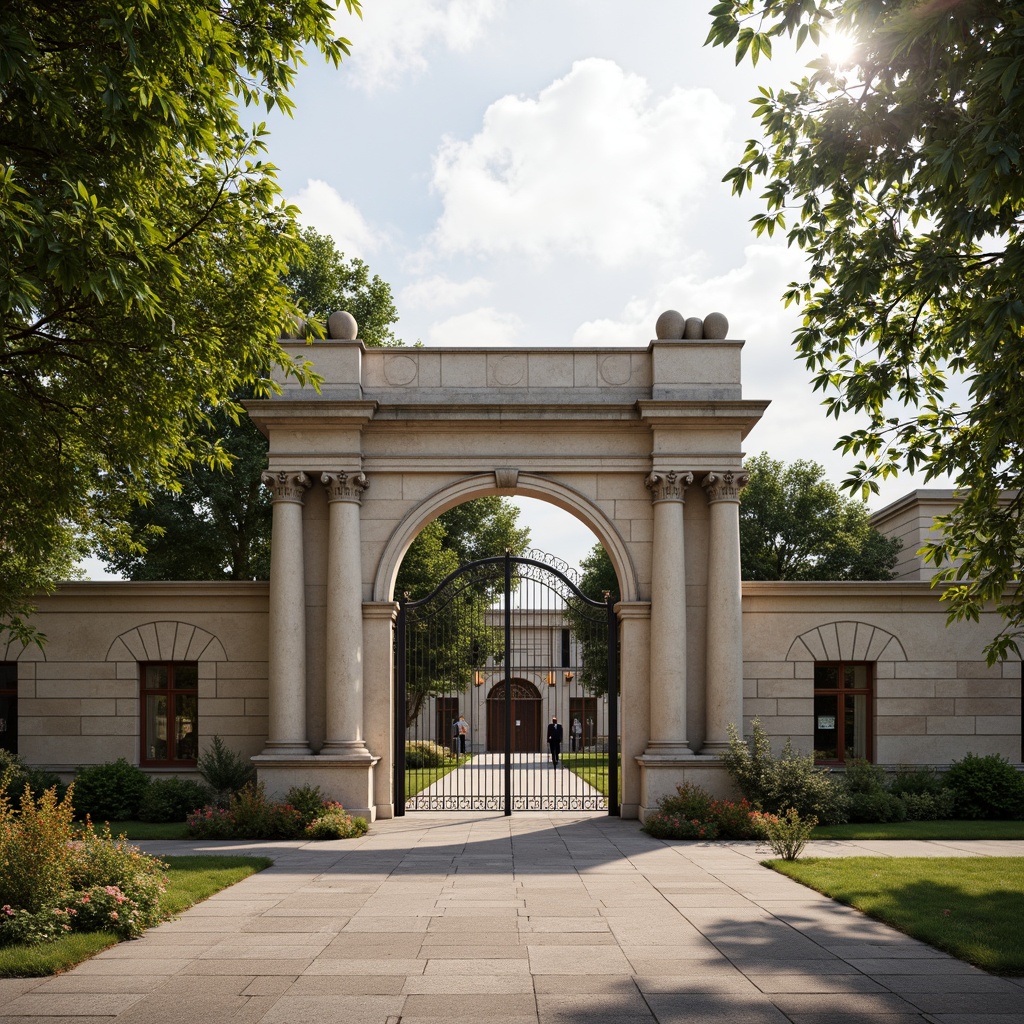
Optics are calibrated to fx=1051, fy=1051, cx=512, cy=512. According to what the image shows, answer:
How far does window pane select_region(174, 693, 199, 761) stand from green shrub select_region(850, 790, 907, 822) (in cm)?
1102

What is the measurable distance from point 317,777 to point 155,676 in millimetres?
3986

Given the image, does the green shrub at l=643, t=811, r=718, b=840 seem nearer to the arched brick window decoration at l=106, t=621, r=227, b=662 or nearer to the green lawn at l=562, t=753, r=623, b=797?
the green lawn at l=562, t=753, r=623, b=797

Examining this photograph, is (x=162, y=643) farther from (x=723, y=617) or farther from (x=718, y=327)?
(x=718, y=327)

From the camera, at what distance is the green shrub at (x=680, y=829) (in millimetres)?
15289

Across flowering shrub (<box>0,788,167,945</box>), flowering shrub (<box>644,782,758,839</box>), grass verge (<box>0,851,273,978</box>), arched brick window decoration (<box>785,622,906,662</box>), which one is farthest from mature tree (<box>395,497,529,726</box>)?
flowering shrub (<box>0,788,167,945</box>)

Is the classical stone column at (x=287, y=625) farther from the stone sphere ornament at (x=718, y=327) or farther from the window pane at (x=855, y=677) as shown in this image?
the window pane at (x=855, y=677)

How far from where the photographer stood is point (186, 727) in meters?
18.4

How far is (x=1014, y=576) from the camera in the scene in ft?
37.8

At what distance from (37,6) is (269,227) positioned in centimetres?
327

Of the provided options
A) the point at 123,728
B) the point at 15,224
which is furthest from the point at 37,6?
the point at 123,728

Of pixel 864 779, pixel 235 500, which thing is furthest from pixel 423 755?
pixel 864 779

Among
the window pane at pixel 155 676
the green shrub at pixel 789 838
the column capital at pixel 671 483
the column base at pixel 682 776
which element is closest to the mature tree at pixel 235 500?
the window pane at pixel 155 676

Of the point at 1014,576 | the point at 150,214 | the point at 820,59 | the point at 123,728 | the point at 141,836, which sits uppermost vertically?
the point at 820,59

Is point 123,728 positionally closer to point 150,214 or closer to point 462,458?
point 462,458
